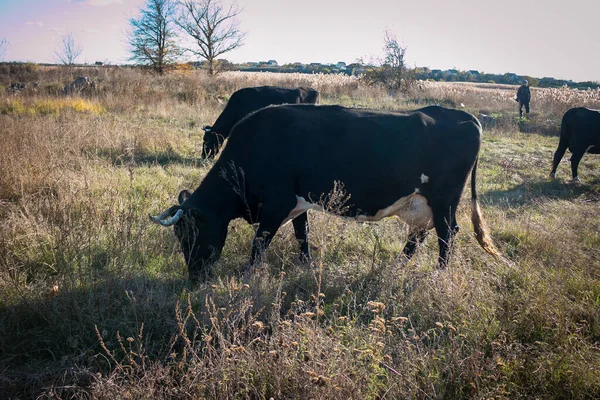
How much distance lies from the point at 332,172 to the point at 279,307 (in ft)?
6.45

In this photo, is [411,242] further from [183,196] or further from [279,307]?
[183,196]

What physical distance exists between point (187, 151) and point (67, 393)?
900 centimetres

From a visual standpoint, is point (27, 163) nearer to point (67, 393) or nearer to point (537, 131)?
point (67, 393)

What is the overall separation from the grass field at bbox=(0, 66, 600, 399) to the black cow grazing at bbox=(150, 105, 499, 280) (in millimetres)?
472

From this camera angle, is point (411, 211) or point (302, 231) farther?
point (302, 231)

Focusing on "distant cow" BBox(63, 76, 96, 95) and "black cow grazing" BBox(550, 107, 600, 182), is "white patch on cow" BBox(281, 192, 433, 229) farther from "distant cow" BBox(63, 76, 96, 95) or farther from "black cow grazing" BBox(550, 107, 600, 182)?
"distant cow" BBox(63, 76, 96, 95)

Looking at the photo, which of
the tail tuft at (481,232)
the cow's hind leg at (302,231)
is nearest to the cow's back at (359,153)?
the tail tuft at (481,232)

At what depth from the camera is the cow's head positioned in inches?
167

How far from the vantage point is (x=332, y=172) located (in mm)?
4488

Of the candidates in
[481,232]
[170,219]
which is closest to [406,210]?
[481,232]

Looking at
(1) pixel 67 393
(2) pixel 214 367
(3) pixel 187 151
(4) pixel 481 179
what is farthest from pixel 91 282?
(4) pixel 481 179

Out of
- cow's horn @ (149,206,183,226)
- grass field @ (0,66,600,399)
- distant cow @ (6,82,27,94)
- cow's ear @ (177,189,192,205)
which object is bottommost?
grass field @ (0,66,600,399)

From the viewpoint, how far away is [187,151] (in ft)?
36.0

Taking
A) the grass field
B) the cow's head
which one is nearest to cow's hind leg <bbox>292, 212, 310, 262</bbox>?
the grass field
